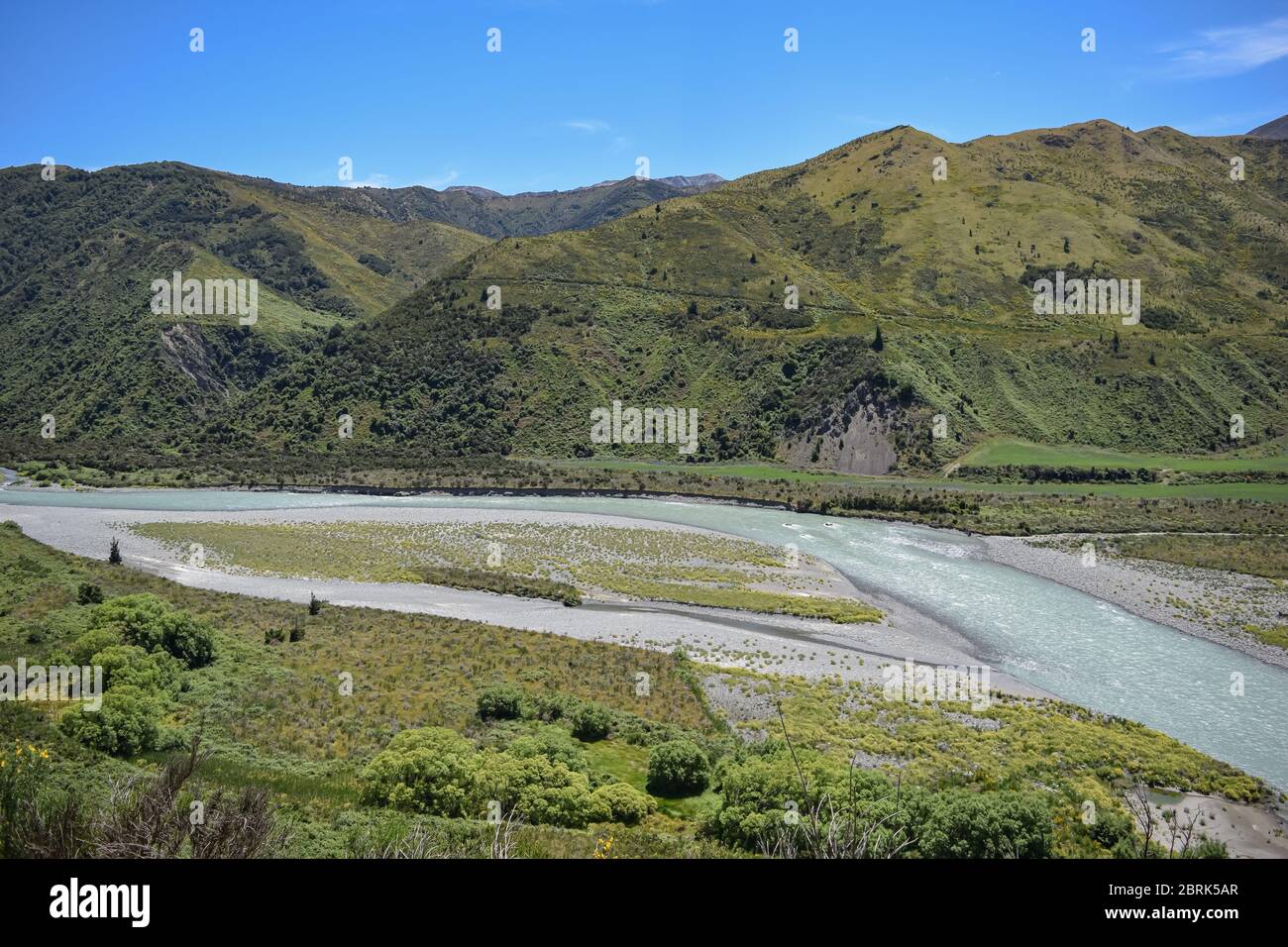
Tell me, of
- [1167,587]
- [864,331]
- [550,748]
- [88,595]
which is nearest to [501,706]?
[550,748]

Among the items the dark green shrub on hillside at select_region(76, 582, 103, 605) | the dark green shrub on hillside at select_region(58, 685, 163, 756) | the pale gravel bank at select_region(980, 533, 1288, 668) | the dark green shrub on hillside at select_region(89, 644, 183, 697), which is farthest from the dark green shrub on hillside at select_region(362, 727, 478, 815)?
the pale gravel bank at select_region(980, 533, 1288, 668)

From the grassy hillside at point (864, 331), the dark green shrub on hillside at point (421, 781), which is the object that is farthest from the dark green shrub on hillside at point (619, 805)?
the grassy hillside at point (864, 331)

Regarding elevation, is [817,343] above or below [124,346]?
below

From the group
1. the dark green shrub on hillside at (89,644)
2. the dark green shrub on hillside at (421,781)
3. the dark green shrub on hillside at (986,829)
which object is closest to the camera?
the dark green shrub on hillside at (986,829)

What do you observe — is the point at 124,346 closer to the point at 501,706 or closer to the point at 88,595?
the point at 88,595

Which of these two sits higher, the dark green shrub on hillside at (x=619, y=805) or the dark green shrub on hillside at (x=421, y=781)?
the dark green shrub on hillside at (x=421, y=781)

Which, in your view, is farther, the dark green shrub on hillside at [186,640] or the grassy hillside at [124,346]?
the grassy hillside at [124,346]

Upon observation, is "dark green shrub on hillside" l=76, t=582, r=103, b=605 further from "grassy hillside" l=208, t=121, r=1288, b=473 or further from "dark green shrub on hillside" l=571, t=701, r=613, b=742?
"grassy hillside" l=208, t=121, r=1288, b=473

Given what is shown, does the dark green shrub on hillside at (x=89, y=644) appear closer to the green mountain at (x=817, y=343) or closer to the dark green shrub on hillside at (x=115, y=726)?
the dark green shrub on hillside at (x=115, y=726)
